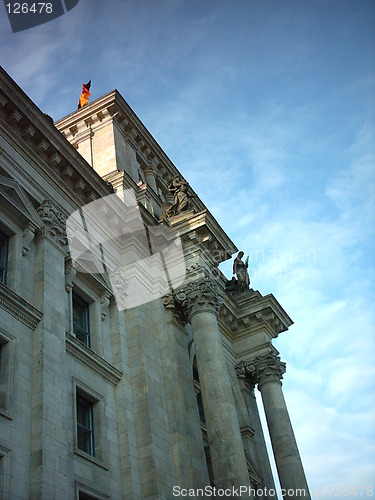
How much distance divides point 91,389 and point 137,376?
8.05 ft

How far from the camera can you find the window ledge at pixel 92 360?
63.2 feet

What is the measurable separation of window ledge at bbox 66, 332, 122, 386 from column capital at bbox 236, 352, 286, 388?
10.1 m

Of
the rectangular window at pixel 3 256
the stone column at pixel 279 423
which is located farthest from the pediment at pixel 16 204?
the stone column at pixel 279 423

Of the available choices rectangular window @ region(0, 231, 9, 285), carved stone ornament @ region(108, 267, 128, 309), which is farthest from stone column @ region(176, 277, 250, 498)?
rectangular window @ region(0, 231, 9, 285)

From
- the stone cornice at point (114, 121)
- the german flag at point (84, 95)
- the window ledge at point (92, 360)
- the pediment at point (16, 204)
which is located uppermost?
the german flag at point (84, 95)

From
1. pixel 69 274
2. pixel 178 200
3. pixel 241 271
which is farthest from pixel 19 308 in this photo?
pixel 241 271

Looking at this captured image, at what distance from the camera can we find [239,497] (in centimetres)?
1830

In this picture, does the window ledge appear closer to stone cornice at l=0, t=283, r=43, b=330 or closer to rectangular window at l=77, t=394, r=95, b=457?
rectangular window at l=77, t=394, r=95, b=457

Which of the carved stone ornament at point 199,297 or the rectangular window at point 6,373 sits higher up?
the carved stone ornament at point 199,297

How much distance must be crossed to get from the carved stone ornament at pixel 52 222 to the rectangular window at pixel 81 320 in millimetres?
2198

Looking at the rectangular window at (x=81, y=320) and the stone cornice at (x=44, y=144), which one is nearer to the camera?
the stone cornice at (x=44, y=144)

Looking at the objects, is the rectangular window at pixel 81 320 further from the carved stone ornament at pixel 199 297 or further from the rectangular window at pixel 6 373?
the rectangular window at pixel 6 373

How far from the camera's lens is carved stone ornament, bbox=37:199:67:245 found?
2068 cm

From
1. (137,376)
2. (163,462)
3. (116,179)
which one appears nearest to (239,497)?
(163,462)
